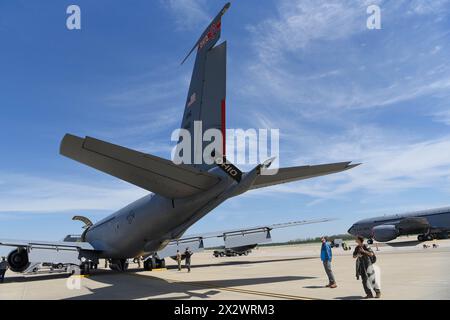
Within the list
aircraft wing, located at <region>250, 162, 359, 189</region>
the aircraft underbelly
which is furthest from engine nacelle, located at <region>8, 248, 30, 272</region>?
aircraft wing, located at <region>250, 162, 359, 189</region>

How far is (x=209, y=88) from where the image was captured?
46.6ft

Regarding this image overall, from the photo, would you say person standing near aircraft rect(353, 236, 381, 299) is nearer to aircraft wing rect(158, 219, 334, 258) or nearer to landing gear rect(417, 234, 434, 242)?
aircraft wing rect(158, 219, 334, 258)

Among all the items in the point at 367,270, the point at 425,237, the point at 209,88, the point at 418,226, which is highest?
the point at 209,88

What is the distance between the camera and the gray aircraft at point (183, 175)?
10039mm

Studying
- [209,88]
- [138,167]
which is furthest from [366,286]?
[209,88]

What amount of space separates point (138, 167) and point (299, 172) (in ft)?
17.8

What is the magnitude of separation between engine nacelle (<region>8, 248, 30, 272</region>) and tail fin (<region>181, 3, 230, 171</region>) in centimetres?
1458

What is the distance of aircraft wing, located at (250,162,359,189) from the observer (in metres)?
12.2

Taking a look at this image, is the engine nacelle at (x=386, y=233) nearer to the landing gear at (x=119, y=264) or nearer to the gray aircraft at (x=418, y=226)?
the gray aircraft at (x=418, y=226)

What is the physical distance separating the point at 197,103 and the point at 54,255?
14.0 meters

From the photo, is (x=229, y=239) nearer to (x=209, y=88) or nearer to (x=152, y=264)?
(x=152, y=264)

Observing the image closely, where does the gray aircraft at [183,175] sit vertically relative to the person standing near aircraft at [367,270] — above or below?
above

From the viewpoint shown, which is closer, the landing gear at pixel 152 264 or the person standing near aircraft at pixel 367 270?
the person standing near aircraft at pixel 367 270

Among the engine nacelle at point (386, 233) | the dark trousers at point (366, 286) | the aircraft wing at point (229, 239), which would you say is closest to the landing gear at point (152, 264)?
the aircraft wing at point (229, 239)
